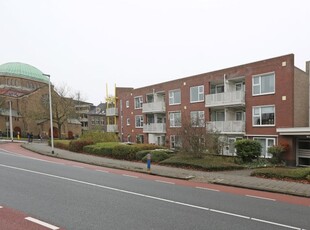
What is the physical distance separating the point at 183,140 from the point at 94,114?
7577cm

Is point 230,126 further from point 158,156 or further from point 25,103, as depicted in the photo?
point 25,103

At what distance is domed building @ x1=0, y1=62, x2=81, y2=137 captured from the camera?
5394 cm

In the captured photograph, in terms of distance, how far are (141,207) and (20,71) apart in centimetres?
7244

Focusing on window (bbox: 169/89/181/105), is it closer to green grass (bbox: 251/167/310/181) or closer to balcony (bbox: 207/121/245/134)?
balcony (bbox: 207/121/245/134)

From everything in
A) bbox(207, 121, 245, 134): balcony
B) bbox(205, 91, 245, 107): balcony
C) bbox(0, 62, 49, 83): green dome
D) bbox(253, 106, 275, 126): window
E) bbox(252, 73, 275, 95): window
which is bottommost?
bbox(207, 121, 245, 134): balcony

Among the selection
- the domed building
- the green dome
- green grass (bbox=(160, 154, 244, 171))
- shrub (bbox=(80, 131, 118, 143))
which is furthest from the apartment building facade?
the green dome

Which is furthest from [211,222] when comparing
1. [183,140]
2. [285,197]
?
[183,140]

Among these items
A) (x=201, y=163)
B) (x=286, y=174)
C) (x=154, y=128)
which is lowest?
(x=201, y=163)

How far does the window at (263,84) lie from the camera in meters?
21.9

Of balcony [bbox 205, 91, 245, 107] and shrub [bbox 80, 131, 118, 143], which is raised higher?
balcony [bbox 205, 91, 245, 107]

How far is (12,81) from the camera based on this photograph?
66.8 meters

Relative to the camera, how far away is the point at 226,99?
81.1 ft

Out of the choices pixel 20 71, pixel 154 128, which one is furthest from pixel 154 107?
pixel 20 71

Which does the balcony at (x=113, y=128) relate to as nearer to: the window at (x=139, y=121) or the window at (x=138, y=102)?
the window at (x=139, y=121)
